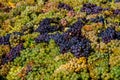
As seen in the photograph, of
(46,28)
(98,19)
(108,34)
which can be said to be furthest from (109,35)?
(46,28)

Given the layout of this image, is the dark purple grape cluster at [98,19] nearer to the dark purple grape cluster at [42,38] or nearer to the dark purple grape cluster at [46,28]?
the dark purple grape cluster at [46,28]

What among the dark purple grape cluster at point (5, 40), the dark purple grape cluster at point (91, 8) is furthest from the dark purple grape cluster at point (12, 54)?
the dark purple grape cluster at point (91, 8)

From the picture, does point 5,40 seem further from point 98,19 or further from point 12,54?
point 98,19

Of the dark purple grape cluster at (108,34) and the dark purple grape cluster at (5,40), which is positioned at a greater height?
the dark purple grape cluster at (108,34)

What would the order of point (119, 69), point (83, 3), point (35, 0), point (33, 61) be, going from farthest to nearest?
point (35, 0), point (83, 3), point (33, 61), point (119, 69)

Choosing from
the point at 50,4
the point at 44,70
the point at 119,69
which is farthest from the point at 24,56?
the point at 50,4

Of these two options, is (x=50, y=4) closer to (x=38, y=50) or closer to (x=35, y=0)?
(x=35, y=0)

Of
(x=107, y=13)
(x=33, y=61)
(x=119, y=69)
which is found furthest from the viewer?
(x=107, y=13)
